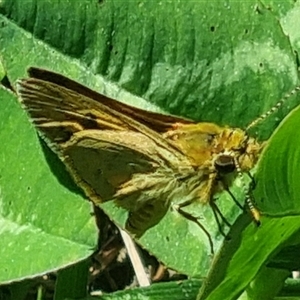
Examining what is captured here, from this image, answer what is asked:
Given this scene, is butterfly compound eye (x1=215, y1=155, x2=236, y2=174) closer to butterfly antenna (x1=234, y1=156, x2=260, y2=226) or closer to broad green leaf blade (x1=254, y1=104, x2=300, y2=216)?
butterfly antenna (x1=234, y1=156, x2=260, y2=226)

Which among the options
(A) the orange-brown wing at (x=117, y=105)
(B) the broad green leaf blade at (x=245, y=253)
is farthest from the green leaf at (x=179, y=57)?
(B) the broad green leaf blade at (x=245, y=253)

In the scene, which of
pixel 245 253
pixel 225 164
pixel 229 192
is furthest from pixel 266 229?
pixel 229 192

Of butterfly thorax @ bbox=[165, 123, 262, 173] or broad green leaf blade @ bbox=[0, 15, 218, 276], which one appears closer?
butterfly thorax @ bbox=[165, 123, 262, 173]

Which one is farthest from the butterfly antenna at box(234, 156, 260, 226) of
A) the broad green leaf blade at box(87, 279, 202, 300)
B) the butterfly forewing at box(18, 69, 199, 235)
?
the broad green leaf blade at box(87, 279, 202, 300)

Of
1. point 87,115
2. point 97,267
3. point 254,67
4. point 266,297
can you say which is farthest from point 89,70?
point 97,267

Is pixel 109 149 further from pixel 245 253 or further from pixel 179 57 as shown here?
pixel 245 253

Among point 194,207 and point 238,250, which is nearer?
point 238,250

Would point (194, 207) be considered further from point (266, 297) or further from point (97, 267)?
point (97, 267)
